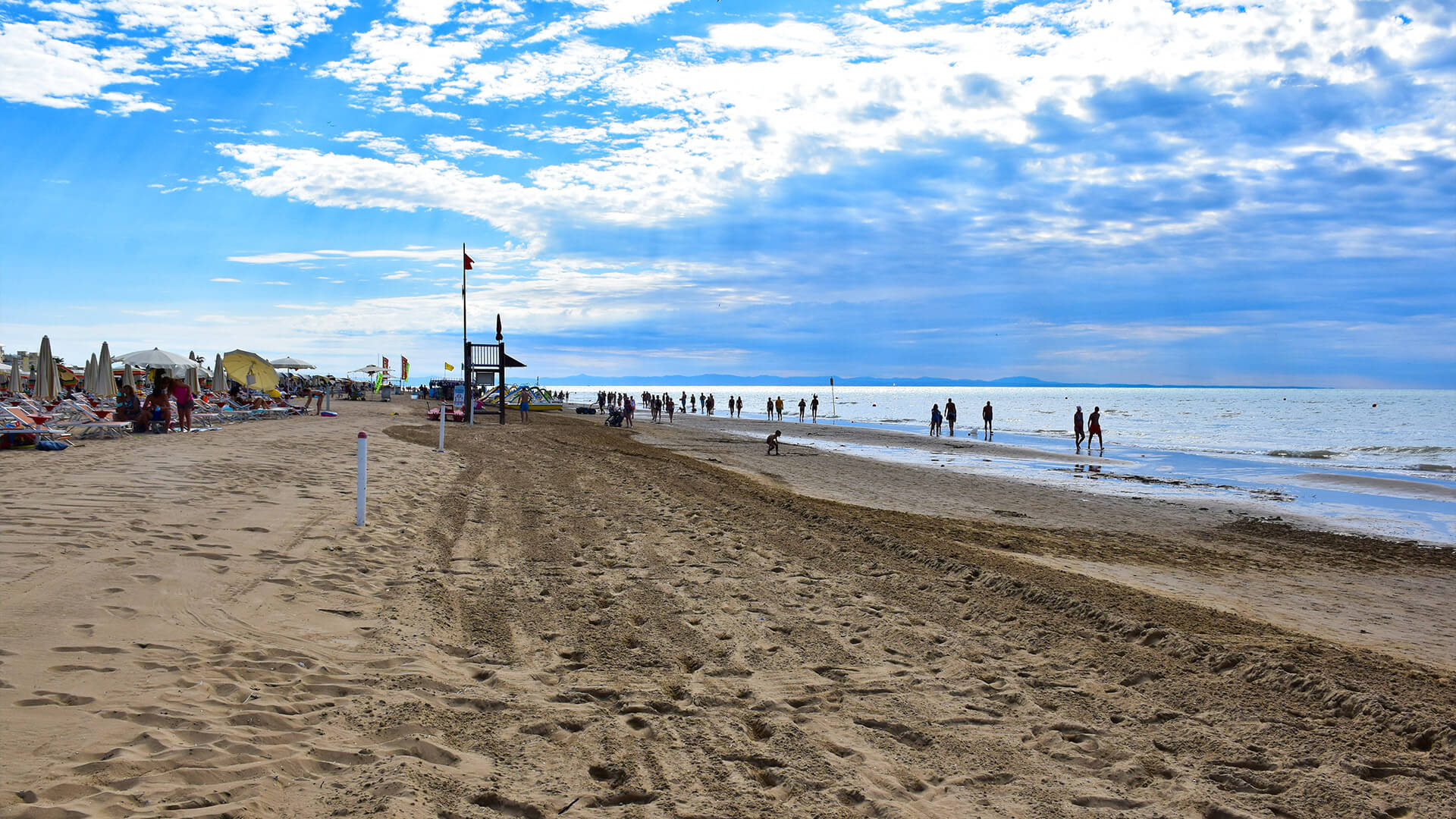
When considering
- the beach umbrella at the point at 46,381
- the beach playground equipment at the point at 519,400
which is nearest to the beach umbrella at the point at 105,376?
the beach umbrella at the point at 46,381

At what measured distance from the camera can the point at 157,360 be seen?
24859 mm

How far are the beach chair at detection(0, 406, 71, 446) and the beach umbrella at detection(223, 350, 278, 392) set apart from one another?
23.8 m

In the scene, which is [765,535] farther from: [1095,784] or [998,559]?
[1095,784]

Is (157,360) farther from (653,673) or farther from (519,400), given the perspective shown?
(653,673)

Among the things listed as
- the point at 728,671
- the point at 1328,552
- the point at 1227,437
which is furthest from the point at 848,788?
the point at 1227,437

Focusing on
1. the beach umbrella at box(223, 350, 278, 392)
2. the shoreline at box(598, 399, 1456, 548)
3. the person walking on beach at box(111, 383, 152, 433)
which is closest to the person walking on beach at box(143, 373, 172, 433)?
the person walking on beach at box(111, 383, 152, 433)

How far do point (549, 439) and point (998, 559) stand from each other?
59.5ft

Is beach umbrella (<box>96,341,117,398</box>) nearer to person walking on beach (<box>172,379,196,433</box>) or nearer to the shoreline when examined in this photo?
person walking on beach (<box>172,379,196,433</box>)

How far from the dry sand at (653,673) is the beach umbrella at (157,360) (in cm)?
1734

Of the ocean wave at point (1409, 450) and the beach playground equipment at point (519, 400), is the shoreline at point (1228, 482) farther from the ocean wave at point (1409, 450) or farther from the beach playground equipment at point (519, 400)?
the beach playground equipment at point (519, 400)

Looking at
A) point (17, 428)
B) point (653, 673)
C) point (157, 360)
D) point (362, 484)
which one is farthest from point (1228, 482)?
point (157, 360)

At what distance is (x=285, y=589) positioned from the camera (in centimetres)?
588

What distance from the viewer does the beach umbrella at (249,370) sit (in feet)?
122

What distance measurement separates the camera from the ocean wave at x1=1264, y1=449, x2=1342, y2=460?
99.7 feet
